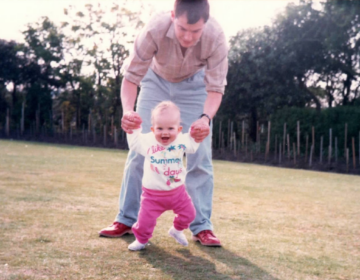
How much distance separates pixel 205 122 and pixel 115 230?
1.05 meters

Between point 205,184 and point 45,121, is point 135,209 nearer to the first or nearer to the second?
point 205,184

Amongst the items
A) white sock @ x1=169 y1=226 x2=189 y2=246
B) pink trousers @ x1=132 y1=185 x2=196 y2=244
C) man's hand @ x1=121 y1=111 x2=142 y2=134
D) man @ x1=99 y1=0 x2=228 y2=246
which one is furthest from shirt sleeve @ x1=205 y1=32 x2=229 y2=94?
white sock @ x1=169 y1=226 x2=189 y2=246

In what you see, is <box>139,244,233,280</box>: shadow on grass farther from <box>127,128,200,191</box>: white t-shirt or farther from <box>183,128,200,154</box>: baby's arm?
<box>183,128,200,154</box>: baby's arm

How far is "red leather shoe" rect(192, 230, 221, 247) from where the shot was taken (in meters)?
3.17

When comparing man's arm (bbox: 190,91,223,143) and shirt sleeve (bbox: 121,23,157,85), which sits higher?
shirt sleeve (bbox: 121,23,157,85)

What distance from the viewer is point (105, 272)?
2.45 metres

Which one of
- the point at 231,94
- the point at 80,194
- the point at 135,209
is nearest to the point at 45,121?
the point at 231,94

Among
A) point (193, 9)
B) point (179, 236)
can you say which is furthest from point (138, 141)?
point (193, 9)

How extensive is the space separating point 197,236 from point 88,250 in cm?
84

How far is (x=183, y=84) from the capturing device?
11.4 feet

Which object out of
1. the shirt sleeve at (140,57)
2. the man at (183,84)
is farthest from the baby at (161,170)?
the shirt sleeve at (140,57)

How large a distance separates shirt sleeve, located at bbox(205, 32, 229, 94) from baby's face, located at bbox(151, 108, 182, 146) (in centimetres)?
43

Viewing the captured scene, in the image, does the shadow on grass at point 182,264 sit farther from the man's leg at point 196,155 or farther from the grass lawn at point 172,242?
the man's leg at point 196,155

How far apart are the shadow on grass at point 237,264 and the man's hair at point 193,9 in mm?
1464
